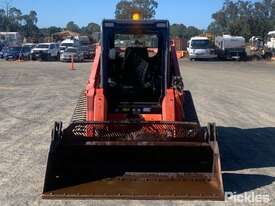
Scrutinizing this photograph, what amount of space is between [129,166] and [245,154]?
2.68 metres

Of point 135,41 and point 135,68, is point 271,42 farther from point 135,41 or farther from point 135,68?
point 135,68

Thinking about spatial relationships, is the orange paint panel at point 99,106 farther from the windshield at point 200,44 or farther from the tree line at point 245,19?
the tree line at point 245,19

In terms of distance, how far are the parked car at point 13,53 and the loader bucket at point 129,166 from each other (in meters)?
49.9

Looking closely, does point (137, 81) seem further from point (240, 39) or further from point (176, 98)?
point (240, 39)

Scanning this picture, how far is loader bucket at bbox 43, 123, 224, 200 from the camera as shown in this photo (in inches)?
290

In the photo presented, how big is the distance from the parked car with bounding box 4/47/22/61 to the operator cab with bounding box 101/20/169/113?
48.0 meters

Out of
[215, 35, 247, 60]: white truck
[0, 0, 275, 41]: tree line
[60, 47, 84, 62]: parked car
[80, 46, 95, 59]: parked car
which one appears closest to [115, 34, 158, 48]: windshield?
[60, 47, 84, 62]: parked car

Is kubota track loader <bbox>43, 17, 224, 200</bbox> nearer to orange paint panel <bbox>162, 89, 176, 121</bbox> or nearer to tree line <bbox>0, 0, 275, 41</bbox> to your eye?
orange paint panel <bbox>162, 89, 176, 121</bbox>

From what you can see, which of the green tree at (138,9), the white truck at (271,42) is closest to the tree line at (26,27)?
the white truck at (271,42)

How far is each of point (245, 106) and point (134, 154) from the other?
9815mm

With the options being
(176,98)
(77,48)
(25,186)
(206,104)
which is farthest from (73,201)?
(77,48)

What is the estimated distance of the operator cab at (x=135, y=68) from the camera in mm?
9297

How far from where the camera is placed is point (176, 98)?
8.95m

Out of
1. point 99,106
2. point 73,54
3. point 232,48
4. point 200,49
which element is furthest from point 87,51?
point 99,106
